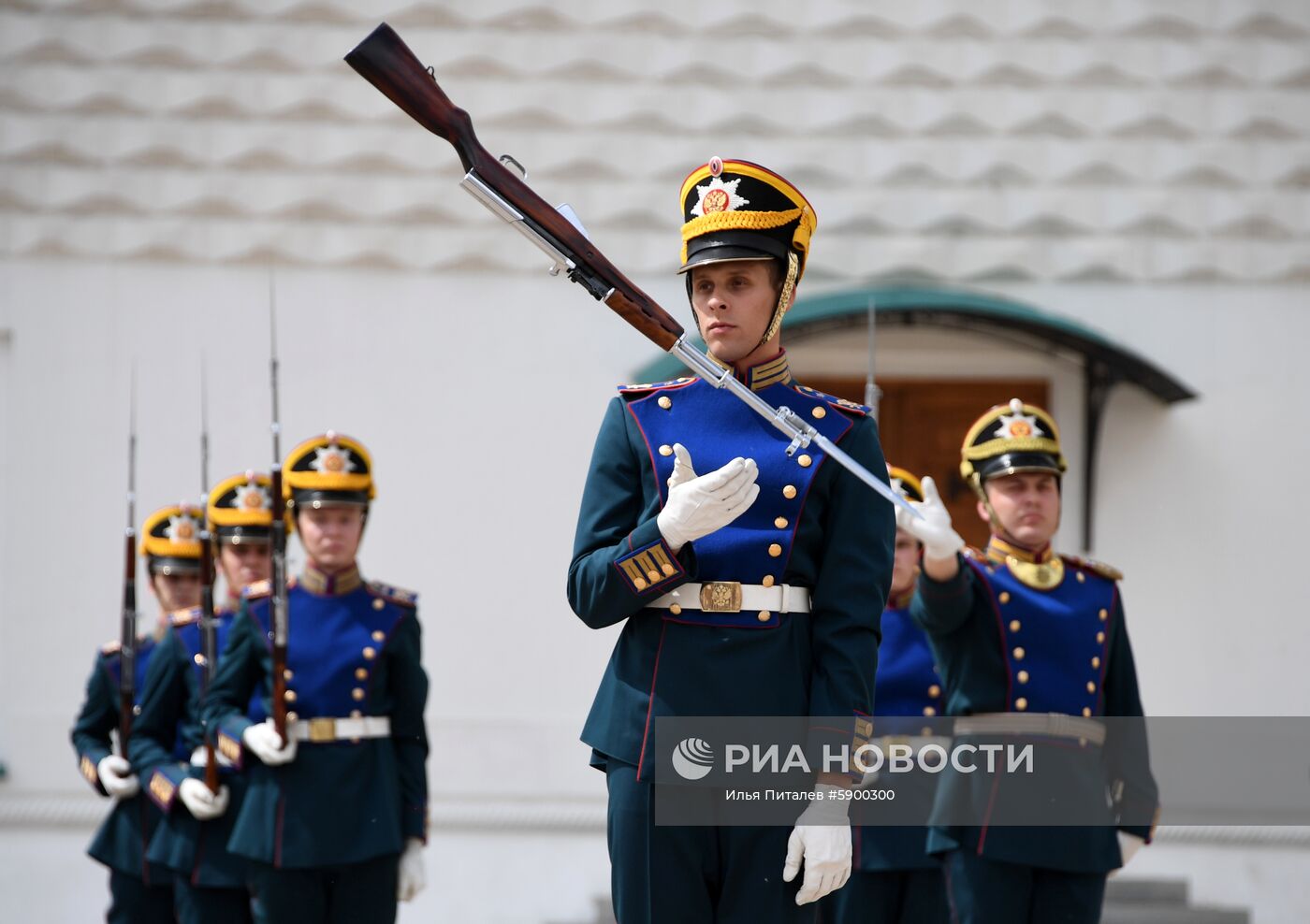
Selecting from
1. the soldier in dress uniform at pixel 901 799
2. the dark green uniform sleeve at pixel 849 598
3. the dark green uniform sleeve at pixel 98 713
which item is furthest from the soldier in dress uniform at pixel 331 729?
the dark green uniform sleeve at pixel 849 598

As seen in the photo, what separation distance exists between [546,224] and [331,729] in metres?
2.57

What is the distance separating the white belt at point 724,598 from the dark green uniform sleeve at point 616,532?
0.03 metres

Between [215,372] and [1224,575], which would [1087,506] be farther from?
[215,372]

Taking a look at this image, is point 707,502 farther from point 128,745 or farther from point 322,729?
point 128,745

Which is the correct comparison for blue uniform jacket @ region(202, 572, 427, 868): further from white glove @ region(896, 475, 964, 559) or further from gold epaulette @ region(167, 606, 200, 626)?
white glove @ region(896, 475, 964, 559)

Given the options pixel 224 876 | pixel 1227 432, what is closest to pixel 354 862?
pixel 224 876

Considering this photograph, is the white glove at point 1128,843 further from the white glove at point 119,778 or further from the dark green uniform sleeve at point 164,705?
the white glove at point 119,778

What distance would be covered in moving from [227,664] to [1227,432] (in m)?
5.13

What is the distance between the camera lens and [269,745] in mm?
5352

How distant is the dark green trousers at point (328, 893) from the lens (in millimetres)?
5301

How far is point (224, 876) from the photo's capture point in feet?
19.1

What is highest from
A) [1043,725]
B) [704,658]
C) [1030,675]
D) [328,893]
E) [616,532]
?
[616,532]

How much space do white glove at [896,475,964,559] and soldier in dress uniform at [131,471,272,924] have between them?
7.85ft

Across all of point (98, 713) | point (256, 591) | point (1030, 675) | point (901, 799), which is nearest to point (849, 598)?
point (1030, 675)
